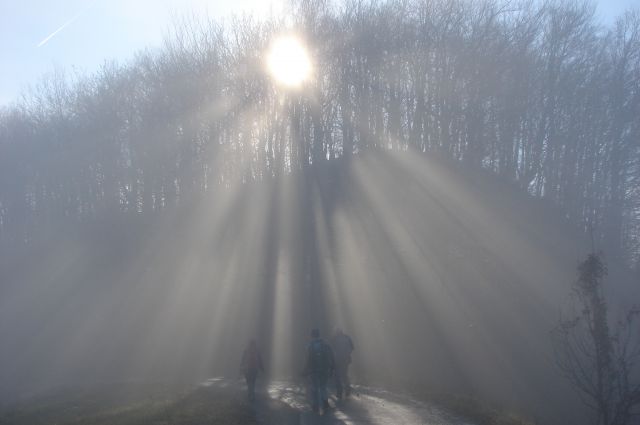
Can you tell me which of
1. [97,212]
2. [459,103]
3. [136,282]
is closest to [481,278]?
[459,103]

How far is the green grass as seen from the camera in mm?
14508

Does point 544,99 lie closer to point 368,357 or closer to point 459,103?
point 459,103

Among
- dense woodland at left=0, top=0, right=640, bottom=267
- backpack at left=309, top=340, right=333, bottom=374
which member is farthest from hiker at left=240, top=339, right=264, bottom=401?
dense woodland at left=0, top=0, right=640, bottom=267

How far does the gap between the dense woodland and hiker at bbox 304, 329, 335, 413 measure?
25.5 meters

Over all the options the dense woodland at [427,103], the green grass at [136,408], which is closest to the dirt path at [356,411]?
the green grass at [136,408]

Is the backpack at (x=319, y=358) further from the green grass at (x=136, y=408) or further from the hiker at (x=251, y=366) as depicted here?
the hiker at (x=251, y=366)

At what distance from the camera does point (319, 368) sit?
15.0 m

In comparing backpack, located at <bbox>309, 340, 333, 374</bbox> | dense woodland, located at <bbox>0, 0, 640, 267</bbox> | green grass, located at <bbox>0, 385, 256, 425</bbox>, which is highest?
dense woodland, located at <bbox>0, 0, 640, 267</bbox>

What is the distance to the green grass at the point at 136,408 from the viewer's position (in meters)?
14.5

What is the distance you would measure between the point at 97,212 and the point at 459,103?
27.4 m

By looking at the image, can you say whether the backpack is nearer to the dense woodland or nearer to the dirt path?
the dirt path

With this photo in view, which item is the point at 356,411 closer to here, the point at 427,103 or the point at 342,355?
the point at 342,355

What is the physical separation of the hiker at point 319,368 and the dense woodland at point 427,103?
25.5 metres

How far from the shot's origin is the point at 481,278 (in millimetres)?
32594
